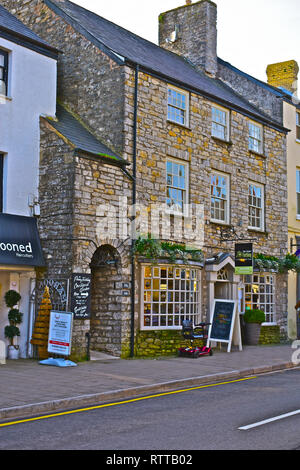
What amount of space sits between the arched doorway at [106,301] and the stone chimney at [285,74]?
15.9 meters

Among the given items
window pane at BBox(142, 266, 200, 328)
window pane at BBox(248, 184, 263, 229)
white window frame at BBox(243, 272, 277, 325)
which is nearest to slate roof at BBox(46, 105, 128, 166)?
window pane at BBox(142, 266, 200, 328)

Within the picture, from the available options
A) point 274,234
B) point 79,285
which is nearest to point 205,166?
point 274,234

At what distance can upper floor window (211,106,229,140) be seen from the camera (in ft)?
66.0

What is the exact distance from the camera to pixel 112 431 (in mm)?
7168

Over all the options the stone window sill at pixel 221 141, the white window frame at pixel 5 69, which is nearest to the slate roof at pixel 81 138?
the white window frame at pixel 5 69

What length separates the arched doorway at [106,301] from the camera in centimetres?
1570

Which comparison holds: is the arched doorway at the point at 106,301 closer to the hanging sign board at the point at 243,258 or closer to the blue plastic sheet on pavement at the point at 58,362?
the blue plastic sheet on pavement at the point at 58,362

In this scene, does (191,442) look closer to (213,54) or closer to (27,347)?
(27,347)

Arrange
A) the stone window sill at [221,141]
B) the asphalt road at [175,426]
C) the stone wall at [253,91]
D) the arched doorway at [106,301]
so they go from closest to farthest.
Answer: the asphalt road at [175,426], the arched doorway at [106,301], the stone window sill at [221,141], the stone wall at [253,91]

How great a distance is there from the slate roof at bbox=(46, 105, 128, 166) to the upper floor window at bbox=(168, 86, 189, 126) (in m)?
2.89

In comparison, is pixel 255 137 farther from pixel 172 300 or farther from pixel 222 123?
pixel 172 300

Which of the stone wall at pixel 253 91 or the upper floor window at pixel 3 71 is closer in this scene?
the upper floor window at pixel 3 71

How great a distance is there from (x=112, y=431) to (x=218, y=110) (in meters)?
15.2

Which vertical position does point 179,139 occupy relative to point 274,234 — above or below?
above
